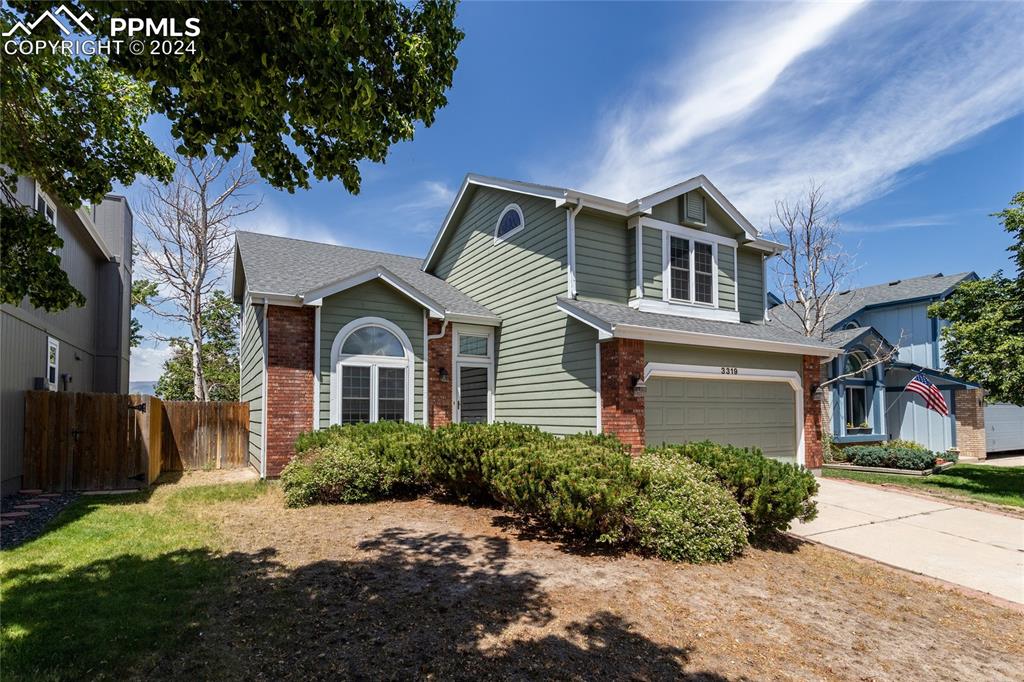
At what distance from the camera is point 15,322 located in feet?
31.6

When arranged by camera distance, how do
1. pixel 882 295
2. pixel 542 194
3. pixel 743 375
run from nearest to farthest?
pixel 542 194
pixel 743 375
pixel 882 295

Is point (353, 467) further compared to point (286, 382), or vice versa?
point (286, 382)

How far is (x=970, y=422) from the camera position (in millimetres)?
20781

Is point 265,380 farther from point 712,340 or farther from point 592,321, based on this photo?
point 712,340

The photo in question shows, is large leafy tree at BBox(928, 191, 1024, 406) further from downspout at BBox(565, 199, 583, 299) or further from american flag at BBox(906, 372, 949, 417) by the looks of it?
downspout at BBox(565, 199, 583, 299)

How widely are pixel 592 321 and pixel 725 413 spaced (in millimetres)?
4652

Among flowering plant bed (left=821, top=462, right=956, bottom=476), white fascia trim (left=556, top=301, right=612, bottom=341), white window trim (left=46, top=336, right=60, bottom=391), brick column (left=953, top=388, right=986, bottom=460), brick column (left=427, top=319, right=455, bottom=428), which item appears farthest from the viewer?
brick column (left=953, top=388, right=986, bottom=460)

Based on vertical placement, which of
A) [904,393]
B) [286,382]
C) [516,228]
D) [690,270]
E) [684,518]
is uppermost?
[516,228]

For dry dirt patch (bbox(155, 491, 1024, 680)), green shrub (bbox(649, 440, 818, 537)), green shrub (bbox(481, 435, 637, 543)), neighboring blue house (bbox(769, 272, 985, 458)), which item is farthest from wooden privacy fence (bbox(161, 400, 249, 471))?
neighboring blue house (bbox(769, 272, 985, 458))

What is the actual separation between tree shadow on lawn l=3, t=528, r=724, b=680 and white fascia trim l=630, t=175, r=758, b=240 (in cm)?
897

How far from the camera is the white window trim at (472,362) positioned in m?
13.0

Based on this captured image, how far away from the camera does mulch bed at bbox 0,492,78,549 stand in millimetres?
6488

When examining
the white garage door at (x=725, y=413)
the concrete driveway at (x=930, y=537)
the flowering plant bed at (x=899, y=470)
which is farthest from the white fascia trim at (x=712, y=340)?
the flowering plant bed at (x=899, y=470)

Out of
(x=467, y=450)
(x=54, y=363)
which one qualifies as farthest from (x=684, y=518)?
(x=54, y=363)
